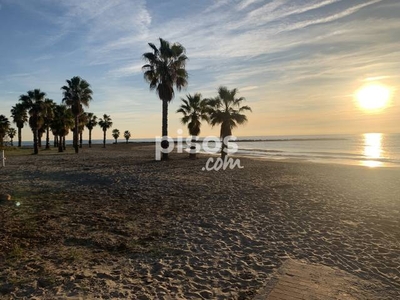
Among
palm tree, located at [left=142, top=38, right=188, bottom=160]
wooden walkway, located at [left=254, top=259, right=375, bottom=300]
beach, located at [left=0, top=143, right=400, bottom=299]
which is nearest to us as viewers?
wooden walkway, located at [left=254, top=259, right=375, bottom=300]

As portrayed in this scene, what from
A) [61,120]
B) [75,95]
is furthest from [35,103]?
[61,120]

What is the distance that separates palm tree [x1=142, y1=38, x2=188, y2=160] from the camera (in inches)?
1195

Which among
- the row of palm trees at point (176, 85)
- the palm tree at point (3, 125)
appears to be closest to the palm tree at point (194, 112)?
the row of palm trees at point (176, 85)

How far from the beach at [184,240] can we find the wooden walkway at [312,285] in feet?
0.71

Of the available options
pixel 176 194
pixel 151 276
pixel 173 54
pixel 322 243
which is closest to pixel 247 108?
pixel 173 54

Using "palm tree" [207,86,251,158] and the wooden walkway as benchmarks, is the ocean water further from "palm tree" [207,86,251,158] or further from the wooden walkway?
the wooden walkway

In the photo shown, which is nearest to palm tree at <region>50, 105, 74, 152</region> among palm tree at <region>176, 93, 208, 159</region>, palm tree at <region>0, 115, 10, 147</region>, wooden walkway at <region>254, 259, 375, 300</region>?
palm tree at <region>0, 115, 10, 147</region>

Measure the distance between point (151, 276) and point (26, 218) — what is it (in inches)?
228

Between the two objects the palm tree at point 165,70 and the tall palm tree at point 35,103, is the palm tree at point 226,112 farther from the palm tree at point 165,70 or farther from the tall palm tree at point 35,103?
the tall palm tree at point 35,103

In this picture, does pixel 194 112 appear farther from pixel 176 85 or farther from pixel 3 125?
pixel 3 125

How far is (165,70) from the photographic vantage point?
100ft

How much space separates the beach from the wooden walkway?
216 mm

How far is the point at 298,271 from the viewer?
18.2ft

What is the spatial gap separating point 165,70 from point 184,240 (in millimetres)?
25755
